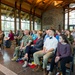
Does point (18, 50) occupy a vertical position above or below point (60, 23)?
below

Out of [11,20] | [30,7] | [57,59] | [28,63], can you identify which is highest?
[30,7]

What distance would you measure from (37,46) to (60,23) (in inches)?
626

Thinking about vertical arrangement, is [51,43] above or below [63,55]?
above

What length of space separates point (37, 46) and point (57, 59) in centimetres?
134

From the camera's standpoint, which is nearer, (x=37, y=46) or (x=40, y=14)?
(x=37, y=46)

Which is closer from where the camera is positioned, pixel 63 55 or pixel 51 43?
pixel 63 55

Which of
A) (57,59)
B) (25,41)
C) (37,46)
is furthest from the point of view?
(25,41)

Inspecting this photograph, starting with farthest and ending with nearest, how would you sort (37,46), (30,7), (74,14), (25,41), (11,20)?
(74,14) < (30,7) < (11,20) < (25,41) < (37,46)

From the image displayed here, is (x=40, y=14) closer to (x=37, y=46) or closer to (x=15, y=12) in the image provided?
(x=15, y=12)

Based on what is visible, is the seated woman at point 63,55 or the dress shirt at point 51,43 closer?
the seated woman at point 63,55

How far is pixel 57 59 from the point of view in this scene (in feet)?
12.5

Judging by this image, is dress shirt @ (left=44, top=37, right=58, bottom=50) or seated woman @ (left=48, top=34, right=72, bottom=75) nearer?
seated woman @ (left=48, top=34, right=72, bottom=75)

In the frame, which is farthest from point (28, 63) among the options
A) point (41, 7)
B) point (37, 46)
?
point (41, 7)

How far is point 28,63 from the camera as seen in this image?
5.30 metres
